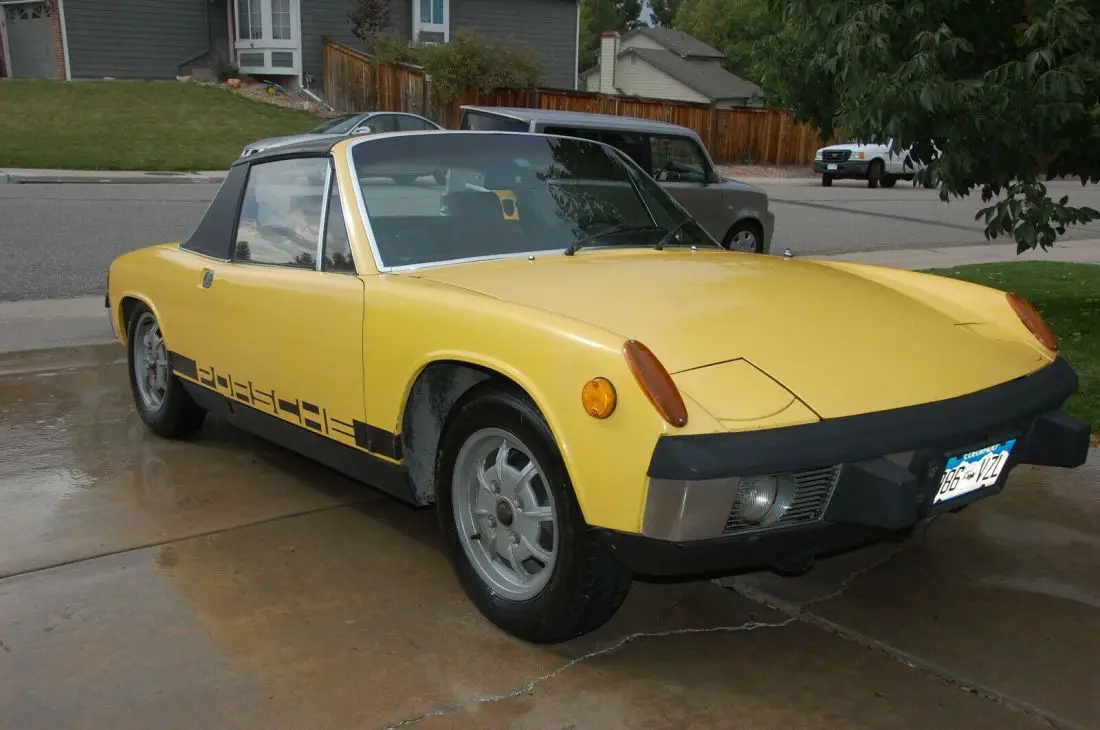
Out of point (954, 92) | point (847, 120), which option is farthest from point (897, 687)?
point (847, 120)

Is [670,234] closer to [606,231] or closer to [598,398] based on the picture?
[606,231]

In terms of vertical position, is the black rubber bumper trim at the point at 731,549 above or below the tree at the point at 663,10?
below

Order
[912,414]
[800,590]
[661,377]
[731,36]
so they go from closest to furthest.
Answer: [661,377] < [912,414] < [800,590] < [731,36]

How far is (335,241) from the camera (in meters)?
3.99

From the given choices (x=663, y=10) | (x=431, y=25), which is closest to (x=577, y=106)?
(x=431, y=25)

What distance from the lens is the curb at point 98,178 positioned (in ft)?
59.4

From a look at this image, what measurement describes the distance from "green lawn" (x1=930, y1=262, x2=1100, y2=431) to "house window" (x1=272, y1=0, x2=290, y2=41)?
25137mm

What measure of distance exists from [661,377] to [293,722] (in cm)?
139

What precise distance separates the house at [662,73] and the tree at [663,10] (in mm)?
45143

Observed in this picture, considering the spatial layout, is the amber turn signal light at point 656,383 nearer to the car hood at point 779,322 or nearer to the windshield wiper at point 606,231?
the car hood at point 779,322

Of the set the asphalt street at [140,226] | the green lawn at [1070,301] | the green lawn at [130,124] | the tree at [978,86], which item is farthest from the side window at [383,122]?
the tree at [978,86]

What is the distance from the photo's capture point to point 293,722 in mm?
2791

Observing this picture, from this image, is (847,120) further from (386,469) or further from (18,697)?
(18,697)

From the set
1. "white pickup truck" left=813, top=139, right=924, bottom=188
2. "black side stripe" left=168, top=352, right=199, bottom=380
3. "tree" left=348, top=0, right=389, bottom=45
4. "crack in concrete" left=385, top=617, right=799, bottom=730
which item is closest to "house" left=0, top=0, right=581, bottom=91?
"tree" left=348, top=0, right=389, bottom=45
